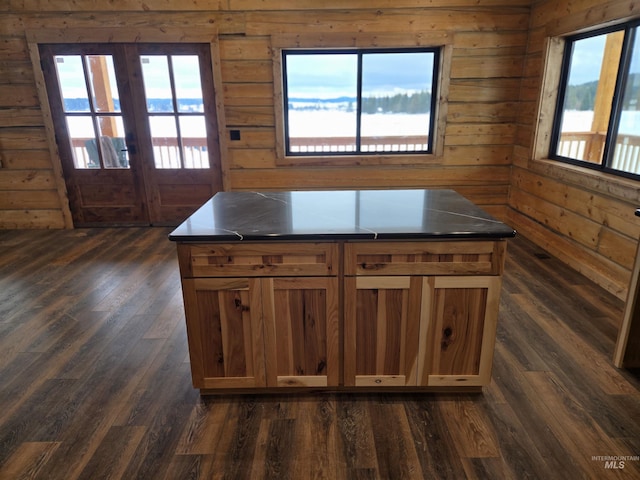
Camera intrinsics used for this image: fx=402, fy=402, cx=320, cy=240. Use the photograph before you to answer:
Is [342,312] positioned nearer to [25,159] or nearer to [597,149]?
[597,149]

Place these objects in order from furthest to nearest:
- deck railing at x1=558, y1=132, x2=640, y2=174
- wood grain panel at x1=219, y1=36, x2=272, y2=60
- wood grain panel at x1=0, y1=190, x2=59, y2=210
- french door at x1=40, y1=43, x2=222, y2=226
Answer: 1. wood grain panel at x1=0, y1=190, x2=59, y2=210
2. french door at x1=40, y1=43, x2=222, y2=226
3. wood grain panel at x1=219, y1=36, x2=272, y2=60
4. deck railing at x1=558, y1=132, x2=640, y2=174

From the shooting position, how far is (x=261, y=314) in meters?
1.81

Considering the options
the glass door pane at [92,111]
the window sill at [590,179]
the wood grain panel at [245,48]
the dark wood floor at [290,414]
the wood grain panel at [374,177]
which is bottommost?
the dark wood floor at [290,414]

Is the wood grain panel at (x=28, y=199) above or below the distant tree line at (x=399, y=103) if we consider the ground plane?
below

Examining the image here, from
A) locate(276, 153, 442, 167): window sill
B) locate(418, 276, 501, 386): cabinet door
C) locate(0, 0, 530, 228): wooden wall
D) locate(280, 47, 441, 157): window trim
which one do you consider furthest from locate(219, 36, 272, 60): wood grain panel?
locate(418, 276, 501, 386): cabinet door

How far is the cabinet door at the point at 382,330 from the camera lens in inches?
69.9

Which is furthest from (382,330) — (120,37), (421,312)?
(120,37)

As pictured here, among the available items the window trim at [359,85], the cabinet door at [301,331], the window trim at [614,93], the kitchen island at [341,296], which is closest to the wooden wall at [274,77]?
the window trim at [359,85]

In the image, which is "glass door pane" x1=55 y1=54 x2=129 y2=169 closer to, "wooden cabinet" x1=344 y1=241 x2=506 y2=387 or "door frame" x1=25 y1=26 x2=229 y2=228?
"door frame" x1=25 y1=26 x2=229 y2=228

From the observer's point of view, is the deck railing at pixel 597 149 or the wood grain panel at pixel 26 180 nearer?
the deck railing at pixel 597 149

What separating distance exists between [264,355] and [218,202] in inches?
34.0

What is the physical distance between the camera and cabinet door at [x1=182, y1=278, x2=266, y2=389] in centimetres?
177

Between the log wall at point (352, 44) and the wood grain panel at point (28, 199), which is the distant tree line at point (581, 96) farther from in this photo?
the wood grain panel at point (28, 199)

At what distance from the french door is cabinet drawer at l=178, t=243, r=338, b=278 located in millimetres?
3099
